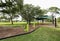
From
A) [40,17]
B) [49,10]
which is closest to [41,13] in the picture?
[40,17]

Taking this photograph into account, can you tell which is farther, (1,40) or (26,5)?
(26,5)

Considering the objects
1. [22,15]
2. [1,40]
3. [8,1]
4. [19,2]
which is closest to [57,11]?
[22,15]

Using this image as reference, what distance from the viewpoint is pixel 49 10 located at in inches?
2707

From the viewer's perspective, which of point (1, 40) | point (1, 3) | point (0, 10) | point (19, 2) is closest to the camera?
point (1, 40)

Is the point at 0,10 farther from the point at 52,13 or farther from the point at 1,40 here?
the point at 52,13

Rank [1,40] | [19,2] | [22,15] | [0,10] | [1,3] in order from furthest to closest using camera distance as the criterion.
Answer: [22,15] → [19,2] → [0,10] → [1,3] → [1,40]

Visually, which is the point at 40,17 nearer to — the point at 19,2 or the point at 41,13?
the point at 41,13

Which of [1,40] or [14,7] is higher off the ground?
[14,7]

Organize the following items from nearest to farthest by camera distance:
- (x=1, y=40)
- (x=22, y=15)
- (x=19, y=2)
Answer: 1. (x=1, y=40)
2. (x=19, y=2)
3. (x=22, y=15)

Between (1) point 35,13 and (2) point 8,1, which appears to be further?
Answer: (1) point 35,13

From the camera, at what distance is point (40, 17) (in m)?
55.0

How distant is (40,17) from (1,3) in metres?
27.5

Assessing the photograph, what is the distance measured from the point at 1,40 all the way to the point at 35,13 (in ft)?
147

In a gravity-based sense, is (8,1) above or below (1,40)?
above
